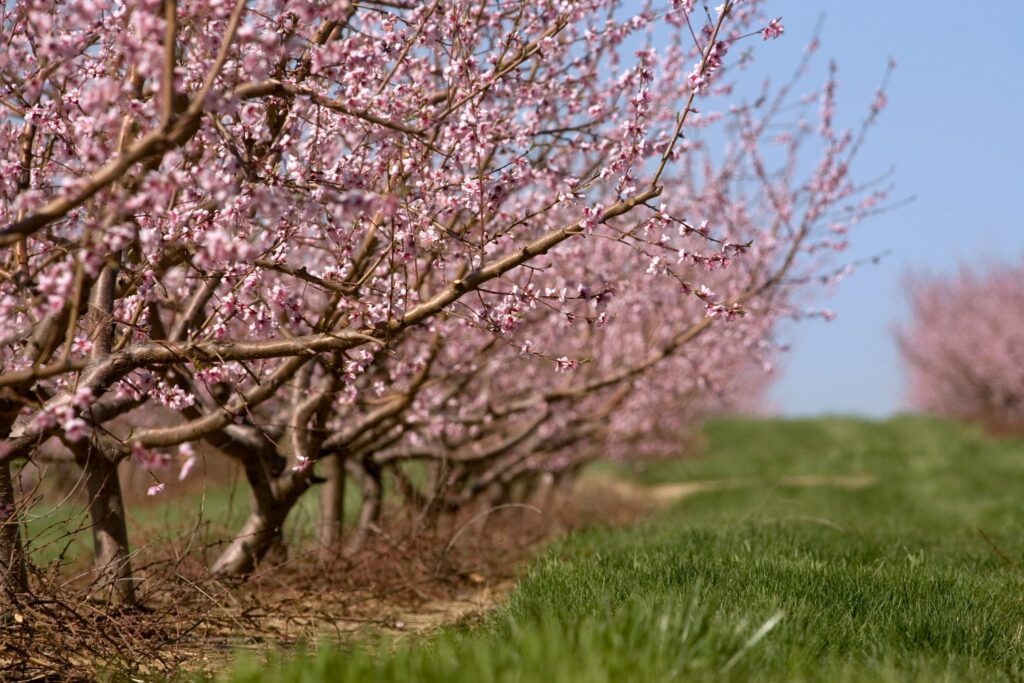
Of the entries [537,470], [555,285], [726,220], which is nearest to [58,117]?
[555,285]

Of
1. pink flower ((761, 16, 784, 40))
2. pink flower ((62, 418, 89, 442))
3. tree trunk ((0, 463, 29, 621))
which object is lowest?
tree trunk ((0, 463, 29, 621))

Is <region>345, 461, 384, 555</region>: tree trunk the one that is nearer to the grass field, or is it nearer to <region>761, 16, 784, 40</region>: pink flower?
the grass field

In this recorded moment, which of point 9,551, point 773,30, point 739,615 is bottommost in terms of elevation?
point 9,551

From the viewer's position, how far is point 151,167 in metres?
5.55

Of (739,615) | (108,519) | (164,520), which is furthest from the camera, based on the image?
(164,520)

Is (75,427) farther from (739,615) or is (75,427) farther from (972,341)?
(972,341)

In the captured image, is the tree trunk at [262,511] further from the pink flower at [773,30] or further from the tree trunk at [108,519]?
the pink flower at [773,30]

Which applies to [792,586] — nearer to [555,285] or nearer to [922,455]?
[555,285]

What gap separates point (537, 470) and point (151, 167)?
448 inches

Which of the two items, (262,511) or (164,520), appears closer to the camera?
(262,511)

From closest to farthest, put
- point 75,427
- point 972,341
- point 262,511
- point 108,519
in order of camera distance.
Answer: point 75,427
point 108,519
point 262,511
point 972,341

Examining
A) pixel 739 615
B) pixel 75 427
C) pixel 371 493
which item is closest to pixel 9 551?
pixel 75 427

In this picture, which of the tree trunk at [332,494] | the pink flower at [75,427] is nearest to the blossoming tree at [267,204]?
the pink flower at [75,427]

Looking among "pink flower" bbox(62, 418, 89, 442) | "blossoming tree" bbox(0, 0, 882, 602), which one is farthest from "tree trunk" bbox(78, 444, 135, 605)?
"pink flower" bbox(62, 418, 89, 442)
